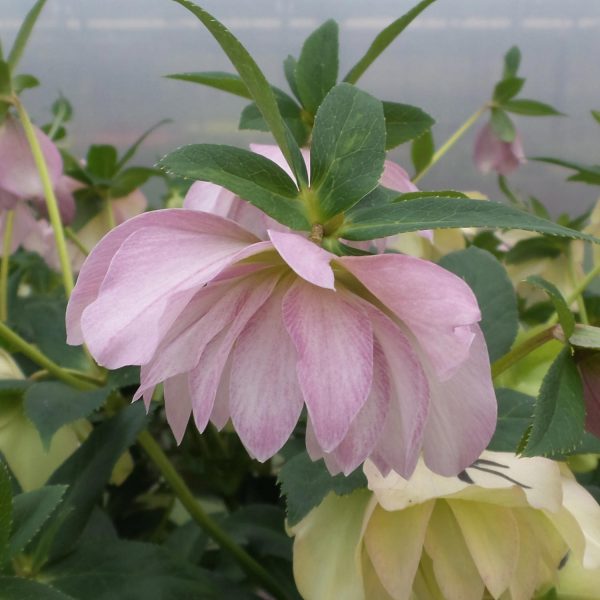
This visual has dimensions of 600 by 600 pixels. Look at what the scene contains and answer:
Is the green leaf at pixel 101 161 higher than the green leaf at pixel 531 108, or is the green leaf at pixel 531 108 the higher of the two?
the green leaf at pixel 531 108

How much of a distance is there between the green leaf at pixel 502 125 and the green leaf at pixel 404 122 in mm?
299

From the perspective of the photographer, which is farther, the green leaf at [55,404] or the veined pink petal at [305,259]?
the green leaf at [55,404]

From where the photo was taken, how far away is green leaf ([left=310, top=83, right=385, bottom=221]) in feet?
Answer: 0.64

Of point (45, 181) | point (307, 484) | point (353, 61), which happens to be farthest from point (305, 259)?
point (353, 61)

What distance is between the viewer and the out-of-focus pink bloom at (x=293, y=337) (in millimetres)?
158

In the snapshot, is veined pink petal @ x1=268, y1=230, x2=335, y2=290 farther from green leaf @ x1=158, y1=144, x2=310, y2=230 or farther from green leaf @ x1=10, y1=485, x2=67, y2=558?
green leaf @ x1=10, y1=485, x2=67, y2=558

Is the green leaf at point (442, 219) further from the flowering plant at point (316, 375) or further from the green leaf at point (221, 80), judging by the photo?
the green leaf at point (221, 80)

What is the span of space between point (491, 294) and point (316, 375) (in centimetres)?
18

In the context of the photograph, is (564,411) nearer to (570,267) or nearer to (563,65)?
(570,267)

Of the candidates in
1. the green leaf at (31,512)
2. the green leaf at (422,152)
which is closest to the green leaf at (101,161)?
the green leaf at (422,152)

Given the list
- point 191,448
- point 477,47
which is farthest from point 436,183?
point 191,448

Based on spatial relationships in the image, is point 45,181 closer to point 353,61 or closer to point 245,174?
point 245,174

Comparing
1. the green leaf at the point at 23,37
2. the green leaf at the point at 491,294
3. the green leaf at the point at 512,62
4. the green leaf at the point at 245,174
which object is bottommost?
the green leaf at the point at 491,294

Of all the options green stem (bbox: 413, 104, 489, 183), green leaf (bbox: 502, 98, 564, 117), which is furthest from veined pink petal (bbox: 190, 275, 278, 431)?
green leaf (bbox: 502, 98, 564, 117)
